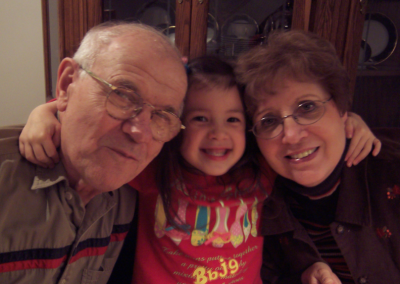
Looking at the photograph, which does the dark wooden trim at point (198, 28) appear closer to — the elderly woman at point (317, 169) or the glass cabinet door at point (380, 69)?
the elderly woman at point (317, 169)

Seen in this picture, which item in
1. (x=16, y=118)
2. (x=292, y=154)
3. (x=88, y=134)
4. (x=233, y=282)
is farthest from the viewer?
(x=16, y=118)

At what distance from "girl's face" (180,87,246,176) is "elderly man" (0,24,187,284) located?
0.16m

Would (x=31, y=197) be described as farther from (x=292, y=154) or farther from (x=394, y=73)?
(x=394, y=73)

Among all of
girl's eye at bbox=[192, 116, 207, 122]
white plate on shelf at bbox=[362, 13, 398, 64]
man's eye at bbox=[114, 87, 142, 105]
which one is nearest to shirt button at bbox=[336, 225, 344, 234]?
girl's eye at bbox=[192, 116, 207, 122]

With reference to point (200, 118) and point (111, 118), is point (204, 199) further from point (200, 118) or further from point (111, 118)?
point (111, 118)

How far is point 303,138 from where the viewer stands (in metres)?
1.08

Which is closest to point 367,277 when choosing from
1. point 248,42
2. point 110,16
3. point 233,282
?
point 233,282

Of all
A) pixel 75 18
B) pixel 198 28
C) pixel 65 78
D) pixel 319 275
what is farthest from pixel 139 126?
pixel 75 18

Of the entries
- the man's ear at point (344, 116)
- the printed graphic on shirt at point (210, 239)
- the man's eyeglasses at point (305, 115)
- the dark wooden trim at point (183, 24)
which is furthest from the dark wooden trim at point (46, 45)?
the man's ear at point (344, 116)

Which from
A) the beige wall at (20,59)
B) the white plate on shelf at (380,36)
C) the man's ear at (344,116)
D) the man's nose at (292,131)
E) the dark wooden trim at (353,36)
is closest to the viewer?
the man's nose at (292,131)

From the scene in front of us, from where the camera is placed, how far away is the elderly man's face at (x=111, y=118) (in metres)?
0.85

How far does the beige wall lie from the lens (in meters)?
2.27

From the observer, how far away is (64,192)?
3.05ft

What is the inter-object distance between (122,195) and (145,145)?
1.15 feet
